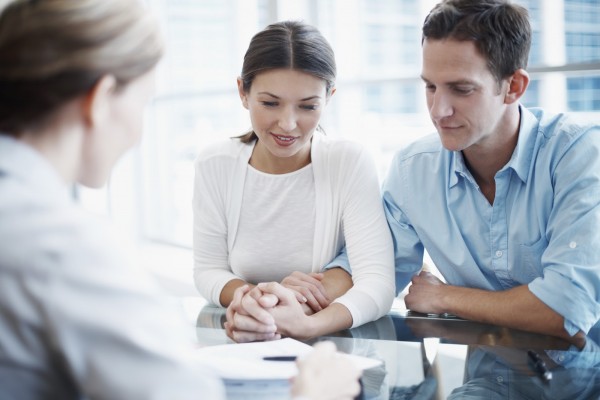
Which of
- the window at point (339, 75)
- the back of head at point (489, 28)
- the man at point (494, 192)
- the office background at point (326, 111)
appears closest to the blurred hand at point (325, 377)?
the man at point (494, 192)

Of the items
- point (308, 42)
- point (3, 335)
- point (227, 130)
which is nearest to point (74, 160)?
point (3, 335)

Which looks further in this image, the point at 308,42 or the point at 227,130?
the point at 227,130

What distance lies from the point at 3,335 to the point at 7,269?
8 cm

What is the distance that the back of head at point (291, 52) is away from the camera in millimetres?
1784

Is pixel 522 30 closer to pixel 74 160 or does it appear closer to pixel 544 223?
pixel 544 223

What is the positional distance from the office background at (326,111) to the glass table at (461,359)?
1.11 metres

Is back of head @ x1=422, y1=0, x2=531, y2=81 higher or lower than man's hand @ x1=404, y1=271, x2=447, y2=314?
higher

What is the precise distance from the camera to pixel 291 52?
5.87ft

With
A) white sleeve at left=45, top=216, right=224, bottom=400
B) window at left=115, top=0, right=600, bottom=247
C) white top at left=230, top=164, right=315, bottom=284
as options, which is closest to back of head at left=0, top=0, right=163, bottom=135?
white sleeve at left=45, top=216, right=224, bottom=400

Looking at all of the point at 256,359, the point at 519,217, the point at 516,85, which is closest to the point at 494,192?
the point at 519,217

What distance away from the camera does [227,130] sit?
Result: 430 cm

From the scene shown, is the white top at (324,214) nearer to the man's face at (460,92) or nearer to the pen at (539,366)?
the man's face at (460,92)

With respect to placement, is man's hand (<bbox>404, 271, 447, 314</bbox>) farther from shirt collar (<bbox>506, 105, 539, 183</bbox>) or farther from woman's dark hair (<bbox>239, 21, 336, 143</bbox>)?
woman's dark hair (<bbox>239, 21, 336, 143</bbox>)

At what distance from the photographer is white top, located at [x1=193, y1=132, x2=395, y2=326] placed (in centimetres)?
181
